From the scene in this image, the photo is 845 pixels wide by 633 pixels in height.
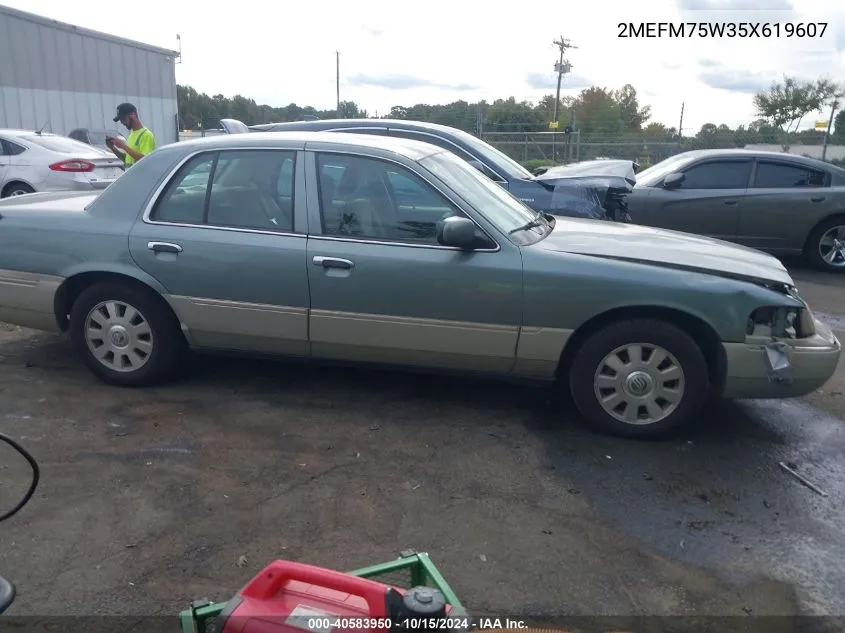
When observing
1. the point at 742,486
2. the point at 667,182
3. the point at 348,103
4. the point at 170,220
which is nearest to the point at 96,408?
the point at 170,220

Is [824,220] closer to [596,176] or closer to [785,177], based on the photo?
[785,177]

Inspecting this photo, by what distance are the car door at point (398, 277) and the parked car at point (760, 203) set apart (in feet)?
20.1

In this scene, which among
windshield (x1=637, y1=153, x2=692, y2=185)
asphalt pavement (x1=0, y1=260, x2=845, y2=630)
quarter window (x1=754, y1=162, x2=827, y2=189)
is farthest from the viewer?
windshield (x1=637, y1=153, x2=692, y2=185)

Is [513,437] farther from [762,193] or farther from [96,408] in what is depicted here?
[762,193]

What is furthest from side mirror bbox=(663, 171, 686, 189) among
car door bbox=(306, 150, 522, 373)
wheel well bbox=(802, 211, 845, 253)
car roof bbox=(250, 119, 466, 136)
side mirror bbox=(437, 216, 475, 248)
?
side mirror bbox=(437, 216, 475, 248)

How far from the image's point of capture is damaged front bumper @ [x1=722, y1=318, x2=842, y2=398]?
4.07 metres

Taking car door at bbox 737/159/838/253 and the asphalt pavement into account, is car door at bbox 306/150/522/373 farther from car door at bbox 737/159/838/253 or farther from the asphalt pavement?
car door at bbox 737/159/838/253

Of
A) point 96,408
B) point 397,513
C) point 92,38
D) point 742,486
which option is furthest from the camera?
point 92,38

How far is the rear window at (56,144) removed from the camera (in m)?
11.2

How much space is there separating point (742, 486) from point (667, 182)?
668 centimetres

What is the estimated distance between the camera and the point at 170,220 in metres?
4.67

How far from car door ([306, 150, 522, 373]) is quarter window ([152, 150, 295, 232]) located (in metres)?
0.18

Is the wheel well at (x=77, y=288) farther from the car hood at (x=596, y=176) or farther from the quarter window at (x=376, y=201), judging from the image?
the car hood at (x=596, y=176)

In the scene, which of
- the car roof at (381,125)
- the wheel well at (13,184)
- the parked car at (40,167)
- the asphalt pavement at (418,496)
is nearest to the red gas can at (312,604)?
→ the asphalt pavement at (418,496)
